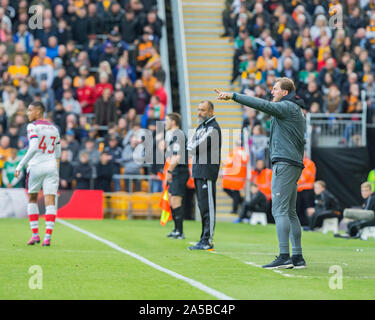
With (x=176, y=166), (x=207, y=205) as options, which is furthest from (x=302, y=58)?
(x=207, y=205)

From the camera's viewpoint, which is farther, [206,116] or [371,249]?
[371,249]

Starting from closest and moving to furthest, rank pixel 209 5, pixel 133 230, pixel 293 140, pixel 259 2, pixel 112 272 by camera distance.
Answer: pixel 112 272
pixel 293 140
pixel 133 230
pixel 259 2
pixel 209 5

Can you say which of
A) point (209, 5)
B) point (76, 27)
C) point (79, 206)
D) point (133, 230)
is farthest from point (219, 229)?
Result: point (209, 5)

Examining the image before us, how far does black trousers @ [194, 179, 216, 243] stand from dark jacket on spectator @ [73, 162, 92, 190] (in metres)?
10.5

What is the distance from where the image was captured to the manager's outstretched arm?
10000 mm

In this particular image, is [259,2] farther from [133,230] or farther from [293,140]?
[293,140]

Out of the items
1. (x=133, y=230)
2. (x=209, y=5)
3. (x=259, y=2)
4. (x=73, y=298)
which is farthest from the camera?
(x=209, y=5)

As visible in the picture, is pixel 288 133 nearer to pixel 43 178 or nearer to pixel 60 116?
pixel 43 178

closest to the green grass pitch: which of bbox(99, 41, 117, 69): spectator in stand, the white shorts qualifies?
the white shorts

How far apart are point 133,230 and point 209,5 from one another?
14423mm

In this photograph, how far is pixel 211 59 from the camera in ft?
94.6

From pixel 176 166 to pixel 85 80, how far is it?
10590 mm

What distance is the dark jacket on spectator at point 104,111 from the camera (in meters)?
25.3

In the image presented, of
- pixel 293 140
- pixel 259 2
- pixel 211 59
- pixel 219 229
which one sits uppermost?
pixel 259 2
